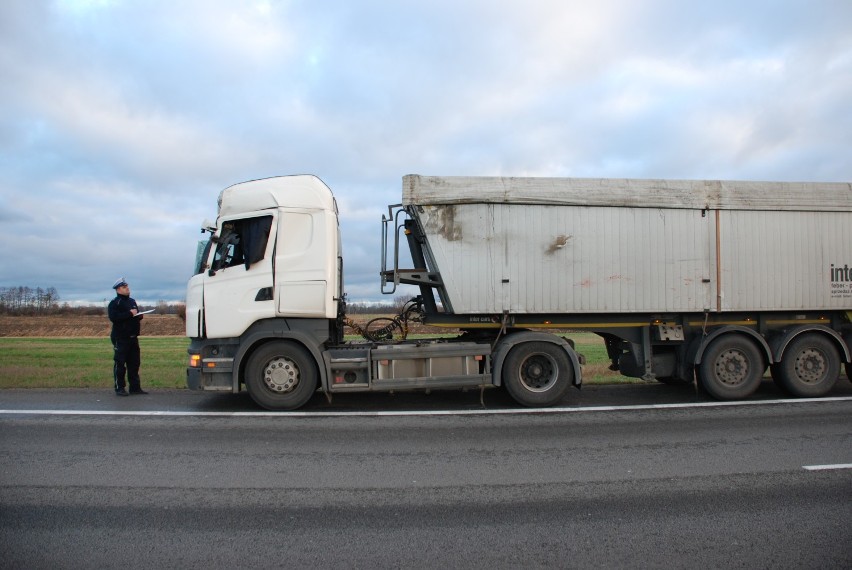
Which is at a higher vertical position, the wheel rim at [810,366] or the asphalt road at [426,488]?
the wheel rim at [810,366]

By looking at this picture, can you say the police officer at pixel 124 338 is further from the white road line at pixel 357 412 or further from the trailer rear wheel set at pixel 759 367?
the trailer rear wheel set at pixel 759 367

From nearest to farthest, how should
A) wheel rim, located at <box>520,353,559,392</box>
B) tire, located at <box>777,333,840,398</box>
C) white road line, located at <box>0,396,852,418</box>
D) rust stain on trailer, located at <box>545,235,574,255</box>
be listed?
white road line, located at <box>0,396,852,418</box>
wheel rim, located at <box>520,353,559,392</box>
rust stain on trailer, located at <box>545,235,574,255</box>
tire, located at <box>777,333,840,398</box>

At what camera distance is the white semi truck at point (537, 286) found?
25.9ft

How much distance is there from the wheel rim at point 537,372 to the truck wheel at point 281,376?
120 inches

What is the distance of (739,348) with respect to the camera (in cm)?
851

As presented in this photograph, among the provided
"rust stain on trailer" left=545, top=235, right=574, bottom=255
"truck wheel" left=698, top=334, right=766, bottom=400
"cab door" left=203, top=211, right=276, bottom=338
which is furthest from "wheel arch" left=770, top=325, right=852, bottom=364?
"cab door" left=203, top=211, right=276, bottom=338

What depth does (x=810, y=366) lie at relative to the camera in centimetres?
867

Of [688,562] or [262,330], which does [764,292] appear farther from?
[262,330]

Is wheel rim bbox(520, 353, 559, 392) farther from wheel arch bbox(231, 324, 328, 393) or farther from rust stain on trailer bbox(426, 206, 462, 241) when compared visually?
wheel arch bbox(231, 324, 328, 393)

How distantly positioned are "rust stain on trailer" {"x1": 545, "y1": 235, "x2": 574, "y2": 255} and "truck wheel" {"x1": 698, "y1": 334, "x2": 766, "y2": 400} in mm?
2730

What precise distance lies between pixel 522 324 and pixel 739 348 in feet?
10.9

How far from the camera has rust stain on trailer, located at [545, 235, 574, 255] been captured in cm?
830

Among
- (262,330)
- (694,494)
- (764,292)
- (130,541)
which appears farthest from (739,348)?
(130,541)

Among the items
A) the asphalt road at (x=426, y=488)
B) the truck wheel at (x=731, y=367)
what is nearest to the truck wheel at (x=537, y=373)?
the asphalt road at (x=426, y=488)
